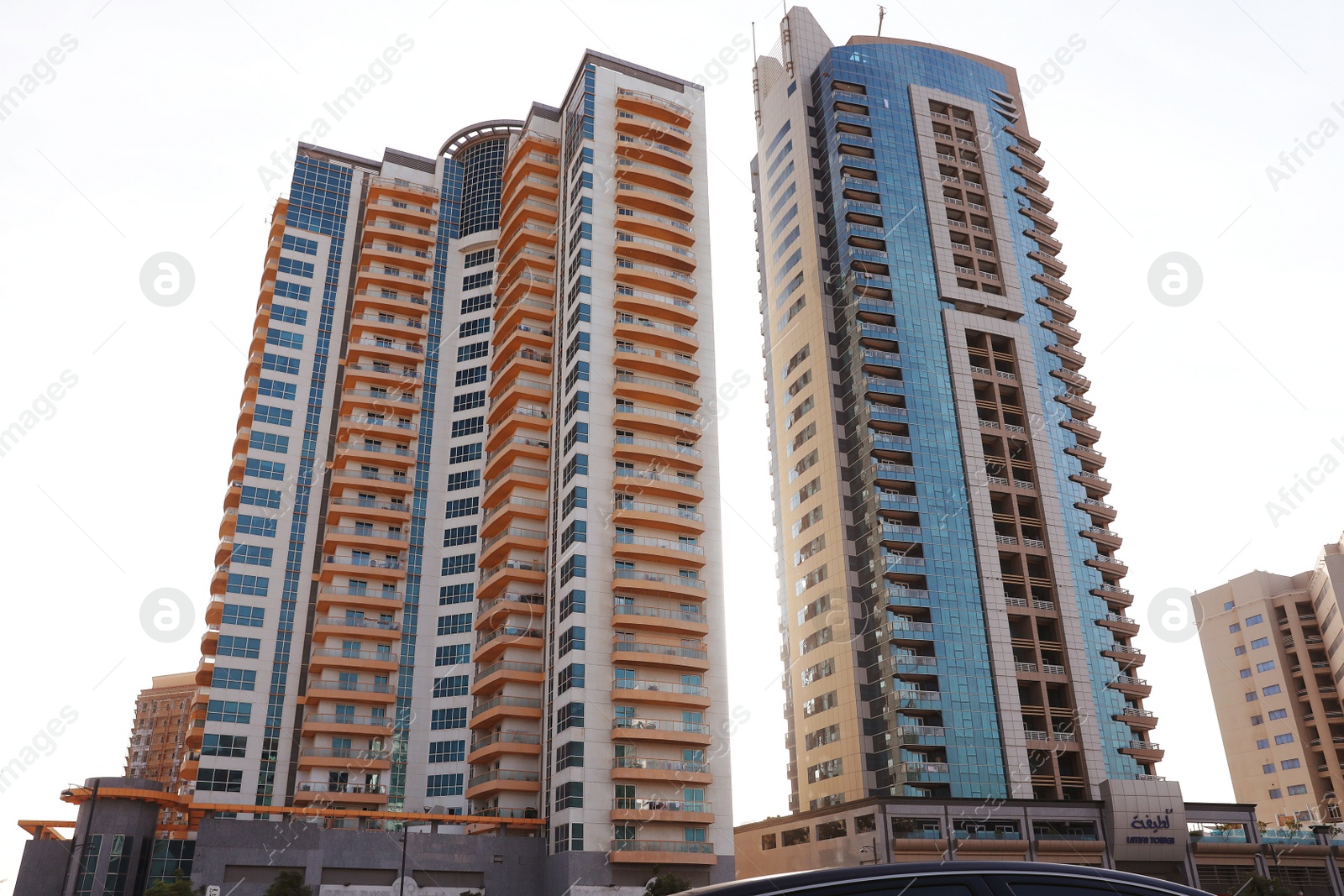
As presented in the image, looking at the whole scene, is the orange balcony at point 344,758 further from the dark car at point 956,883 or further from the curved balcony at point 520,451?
the dark car at point 956,883

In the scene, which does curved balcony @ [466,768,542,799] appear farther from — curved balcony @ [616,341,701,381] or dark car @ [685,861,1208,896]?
dark car @ [685,861,1208,896]

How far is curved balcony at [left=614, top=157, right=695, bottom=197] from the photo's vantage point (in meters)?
90.8

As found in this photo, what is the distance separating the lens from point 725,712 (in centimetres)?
7350

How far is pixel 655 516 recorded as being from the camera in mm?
76500

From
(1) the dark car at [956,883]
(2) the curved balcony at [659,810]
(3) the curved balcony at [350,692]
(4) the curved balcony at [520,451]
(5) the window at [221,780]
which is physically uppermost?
(4) the curved balcony at [520,451]

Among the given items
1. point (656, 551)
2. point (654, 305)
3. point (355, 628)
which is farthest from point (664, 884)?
point (654, 305)

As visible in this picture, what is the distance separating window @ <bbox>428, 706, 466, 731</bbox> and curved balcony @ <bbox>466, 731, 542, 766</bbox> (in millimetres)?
5887

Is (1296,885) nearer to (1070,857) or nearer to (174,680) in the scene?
(1070,857)

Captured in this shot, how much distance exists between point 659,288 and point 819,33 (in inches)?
1733

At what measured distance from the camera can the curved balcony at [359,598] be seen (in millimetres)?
85875

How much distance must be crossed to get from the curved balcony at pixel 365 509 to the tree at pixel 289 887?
1345 inches

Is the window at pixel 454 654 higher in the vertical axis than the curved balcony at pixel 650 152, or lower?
lower

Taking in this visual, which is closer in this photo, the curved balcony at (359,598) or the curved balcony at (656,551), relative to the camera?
the curved balcony at (656,551)

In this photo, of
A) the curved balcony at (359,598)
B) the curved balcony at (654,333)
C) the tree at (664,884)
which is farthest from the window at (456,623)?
the tree at (664,884)
